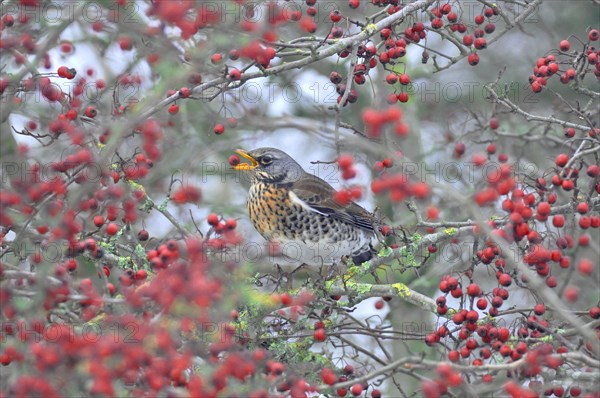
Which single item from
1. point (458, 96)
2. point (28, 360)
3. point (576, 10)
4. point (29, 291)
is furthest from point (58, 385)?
point (576, 10)

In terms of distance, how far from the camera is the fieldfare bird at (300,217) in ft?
20.1

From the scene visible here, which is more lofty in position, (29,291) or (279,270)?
(29,291)

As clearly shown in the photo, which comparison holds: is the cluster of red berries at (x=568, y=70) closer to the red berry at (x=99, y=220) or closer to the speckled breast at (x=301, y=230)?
the speckled breast at (x=301, y=230)

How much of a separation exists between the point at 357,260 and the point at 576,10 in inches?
165

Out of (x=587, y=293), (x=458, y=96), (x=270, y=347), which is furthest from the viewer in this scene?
(x=458, y=96)

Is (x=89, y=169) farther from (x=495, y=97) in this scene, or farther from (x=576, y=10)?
(x=576, y=10)

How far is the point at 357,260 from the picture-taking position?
6199mm

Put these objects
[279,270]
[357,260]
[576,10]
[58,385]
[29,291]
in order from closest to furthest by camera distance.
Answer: [58,385], [29,291], [279,270], [357,260], [576,10]

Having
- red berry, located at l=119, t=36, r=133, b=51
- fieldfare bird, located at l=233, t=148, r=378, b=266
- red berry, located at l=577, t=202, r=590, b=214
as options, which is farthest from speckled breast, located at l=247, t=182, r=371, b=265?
red berry, located at l=577, t=202, r=590, b=214

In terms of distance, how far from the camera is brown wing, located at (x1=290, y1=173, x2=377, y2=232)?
6.22 m

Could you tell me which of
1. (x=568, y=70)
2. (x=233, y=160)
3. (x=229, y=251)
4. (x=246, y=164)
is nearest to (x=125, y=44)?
(x=233, y=160)

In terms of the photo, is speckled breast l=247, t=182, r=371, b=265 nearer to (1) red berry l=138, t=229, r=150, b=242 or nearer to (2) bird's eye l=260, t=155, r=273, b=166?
(2) bird's eye l=260, t=155, r=273, b=166

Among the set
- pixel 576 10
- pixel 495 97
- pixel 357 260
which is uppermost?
pixel 495 97

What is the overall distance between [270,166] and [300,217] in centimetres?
42
